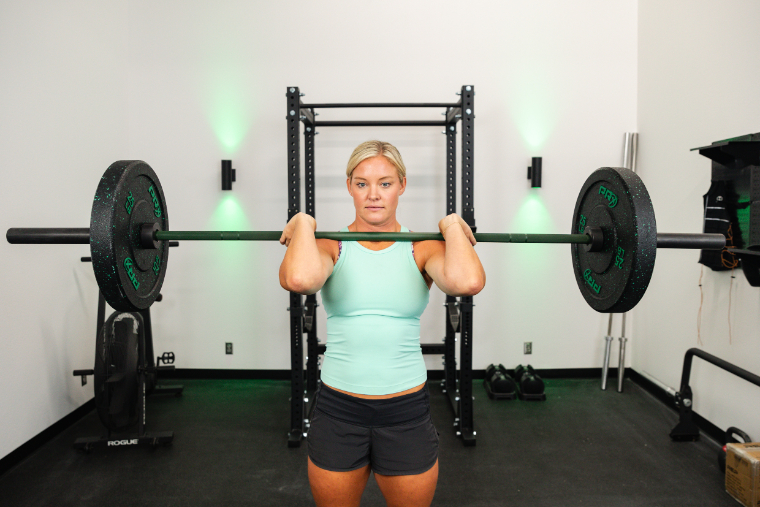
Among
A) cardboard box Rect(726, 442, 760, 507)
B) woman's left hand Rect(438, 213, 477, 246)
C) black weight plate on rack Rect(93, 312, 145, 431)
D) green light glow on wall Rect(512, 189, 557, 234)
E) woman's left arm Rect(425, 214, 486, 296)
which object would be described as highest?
green light glow on wall Rect(512, 189, 557, 234)

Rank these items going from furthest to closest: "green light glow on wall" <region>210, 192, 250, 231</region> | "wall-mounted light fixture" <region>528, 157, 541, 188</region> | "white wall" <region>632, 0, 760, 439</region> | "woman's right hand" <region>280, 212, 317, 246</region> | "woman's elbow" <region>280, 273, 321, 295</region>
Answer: "green light glow on wall" <region>210, 192, 250, 231</region> → "wall-mounted light fixture" <region>528, 157, 541, 188</region> → "white wall" <region>632, 0, 760, 439</region> → "woman's right hand" <region>280, 212, 317, 246</region> → "woman's elbow" <region>280, 273, 321, 295</region>

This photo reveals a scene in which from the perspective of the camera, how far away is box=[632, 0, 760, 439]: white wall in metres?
2.44

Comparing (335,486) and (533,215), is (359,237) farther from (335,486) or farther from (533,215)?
(533,215)

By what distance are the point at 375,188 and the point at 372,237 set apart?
133 mm

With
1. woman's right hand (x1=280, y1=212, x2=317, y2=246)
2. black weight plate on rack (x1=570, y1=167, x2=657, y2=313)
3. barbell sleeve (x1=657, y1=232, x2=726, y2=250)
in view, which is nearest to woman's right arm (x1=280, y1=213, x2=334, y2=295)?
woman's right hand (x1=280, y1=212, x2=317, y2=246)

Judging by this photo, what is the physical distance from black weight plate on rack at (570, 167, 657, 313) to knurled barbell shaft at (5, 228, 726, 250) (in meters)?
0.08

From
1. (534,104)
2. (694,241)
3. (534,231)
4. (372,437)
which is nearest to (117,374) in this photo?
(372,437)

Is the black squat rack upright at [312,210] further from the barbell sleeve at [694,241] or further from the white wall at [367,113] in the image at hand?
the barbell sleeve at [694,241]

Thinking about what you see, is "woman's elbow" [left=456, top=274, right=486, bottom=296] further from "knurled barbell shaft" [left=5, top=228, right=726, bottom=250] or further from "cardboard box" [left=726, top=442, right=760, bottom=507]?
"cardboard box" [left=726, top=442, right=760, bottom=507]

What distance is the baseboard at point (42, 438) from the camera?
2.30 meters

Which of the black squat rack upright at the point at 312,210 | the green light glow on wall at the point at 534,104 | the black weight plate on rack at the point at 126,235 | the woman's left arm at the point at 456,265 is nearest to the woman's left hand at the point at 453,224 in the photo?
the woman's left arm at the point at 456,265

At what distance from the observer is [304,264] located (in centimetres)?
110

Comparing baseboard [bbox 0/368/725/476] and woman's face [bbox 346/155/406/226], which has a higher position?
woman's face [bbox 346/155/406/226]

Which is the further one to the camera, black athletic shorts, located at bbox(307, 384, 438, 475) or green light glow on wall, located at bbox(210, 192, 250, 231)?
green light glow on wall, located at bbox(210, 192, 250, 231)
